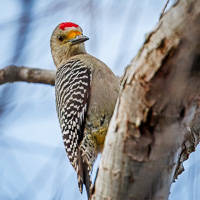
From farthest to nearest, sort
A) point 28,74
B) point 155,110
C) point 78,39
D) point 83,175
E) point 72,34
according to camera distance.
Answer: point 72,34 → point 78,39 → point 28,74 → point 83,175 → point 155,110

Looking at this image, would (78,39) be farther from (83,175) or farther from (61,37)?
(83,175)

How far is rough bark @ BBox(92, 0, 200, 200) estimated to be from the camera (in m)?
1.65

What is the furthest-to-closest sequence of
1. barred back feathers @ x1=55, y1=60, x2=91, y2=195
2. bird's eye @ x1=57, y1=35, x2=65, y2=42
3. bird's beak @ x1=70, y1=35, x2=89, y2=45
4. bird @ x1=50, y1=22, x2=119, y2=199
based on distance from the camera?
1. bird's eye @ x1=57, y1=35, x2=65, y2=42
2. bird's beak @ x1=70, y1=35, x2=89, y2=45
3. barred back feathers @ x1=55, y1=60, x2=91, y2=195
4. bird @ x1=50, y1=22, x2=119, y2=199

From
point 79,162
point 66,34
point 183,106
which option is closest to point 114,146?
point 183,106

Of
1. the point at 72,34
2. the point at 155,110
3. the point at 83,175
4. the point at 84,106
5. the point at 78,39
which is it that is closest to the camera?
the point at 155,110

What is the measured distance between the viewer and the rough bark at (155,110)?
1647 millimetres

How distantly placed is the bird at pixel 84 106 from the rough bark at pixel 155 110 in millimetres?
1591

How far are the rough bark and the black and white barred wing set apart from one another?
71.0 inches

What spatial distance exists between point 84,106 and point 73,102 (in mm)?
167

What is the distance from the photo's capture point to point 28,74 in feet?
15.9

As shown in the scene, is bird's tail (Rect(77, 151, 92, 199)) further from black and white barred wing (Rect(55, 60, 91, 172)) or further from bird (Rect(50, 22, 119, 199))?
black and white barred wing (Rect(55, 60, 91, 172))

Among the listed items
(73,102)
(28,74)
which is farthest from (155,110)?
(28,74)

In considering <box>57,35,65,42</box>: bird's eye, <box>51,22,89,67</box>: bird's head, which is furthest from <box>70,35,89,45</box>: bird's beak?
<box>57,35,65,42</box>: bird's eye

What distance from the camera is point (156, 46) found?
1.76 meters
